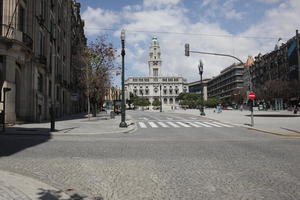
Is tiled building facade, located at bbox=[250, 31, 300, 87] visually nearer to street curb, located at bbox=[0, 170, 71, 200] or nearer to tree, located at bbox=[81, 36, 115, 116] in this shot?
tree, located at bbox=[81, 36, 115, 116]

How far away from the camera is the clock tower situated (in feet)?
573

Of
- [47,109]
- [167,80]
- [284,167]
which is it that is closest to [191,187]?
[284,167]

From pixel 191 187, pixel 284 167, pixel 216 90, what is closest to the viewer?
pixel 191 187

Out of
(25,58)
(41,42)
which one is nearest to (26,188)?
(25,58)

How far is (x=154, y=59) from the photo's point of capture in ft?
573

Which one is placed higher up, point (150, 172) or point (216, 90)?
point (216, 90)

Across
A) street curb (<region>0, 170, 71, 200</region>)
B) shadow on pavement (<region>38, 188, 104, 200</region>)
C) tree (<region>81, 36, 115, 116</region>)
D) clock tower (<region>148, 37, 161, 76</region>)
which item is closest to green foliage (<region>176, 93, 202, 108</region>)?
clock tower (<region>148, 37, 161, 76</region>)

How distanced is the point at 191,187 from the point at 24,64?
65.2 feet

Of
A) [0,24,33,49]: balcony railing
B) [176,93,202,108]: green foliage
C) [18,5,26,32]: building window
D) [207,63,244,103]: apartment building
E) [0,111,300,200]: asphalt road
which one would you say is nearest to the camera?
[0,111,300,200]: asphalt road

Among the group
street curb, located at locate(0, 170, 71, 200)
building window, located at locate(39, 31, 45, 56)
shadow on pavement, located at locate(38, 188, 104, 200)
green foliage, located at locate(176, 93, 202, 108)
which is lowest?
shadow on pavement, located at locate(38, 188, 104, 200)

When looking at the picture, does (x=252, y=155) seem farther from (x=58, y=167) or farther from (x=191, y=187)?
(x=58, y=167)

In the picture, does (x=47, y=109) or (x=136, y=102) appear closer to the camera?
(x=47, y=109)

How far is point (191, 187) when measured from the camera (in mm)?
4477

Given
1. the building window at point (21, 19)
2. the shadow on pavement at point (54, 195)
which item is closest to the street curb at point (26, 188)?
the shadow on pavement at point (54, 195)
